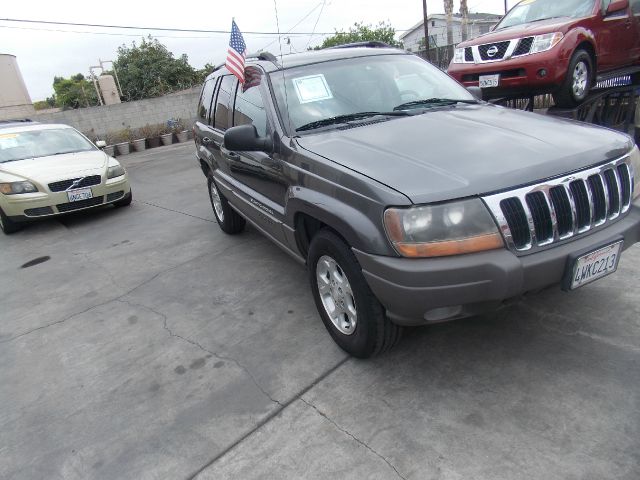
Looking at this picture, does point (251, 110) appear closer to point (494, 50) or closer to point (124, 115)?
point (494, 50)

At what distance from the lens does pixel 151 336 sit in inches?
136

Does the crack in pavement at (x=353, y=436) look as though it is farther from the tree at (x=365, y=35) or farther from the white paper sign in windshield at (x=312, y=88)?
the tree at (x=365, y=35)

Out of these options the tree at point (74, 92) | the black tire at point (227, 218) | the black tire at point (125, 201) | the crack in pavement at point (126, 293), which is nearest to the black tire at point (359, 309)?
the crack in pavement at point (126, 293)

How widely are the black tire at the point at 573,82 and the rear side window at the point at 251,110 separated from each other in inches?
165

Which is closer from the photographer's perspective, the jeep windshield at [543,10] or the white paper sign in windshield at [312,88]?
the white paper sign in windshield at [312,88]

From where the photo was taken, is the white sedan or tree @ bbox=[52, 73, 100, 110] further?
tree @ bbox=[52, 73, 100, 110]

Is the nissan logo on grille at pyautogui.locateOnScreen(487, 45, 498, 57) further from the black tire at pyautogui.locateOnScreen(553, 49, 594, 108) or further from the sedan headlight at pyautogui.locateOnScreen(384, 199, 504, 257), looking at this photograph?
the sedan headlight at pyautogui.locateOnScreen(384, 199, 504, 257)

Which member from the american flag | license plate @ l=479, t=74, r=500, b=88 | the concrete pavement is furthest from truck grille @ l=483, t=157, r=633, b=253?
license plate @ l=479, t=74, r=500, b=88

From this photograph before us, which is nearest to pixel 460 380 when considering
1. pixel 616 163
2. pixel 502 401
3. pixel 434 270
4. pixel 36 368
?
pixel 502 401

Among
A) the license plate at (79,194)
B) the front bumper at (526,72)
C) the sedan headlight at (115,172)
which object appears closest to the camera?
the front bumper at (526,72)

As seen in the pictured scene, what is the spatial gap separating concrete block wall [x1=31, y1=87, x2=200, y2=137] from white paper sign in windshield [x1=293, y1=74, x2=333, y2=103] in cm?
1502

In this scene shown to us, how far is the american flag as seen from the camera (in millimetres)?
3840

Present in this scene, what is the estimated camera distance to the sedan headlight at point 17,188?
6336 millimetres

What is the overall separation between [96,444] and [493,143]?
266 centimetres
